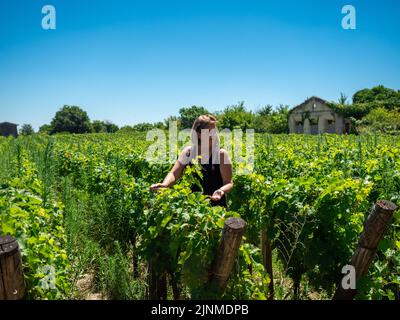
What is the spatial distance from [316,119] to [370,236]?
41.3 metres

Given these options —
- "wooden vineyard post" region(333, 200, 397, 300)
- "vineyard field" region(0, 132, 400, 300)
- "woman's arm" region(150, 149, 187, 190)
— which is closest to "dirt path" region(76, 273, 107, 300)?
"vineyard field" region(0, 132, 400, 300)

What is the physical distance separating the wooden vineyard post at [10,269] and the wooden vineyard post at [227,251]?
1182mm

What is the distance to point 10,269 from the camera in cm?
186

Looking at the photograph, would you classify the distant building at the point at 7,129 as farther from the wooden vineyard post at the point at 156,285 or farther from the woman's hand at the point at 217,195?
the woman's hand at the point at 217,195

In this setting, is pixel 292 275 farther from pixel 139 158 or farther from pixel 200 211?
pixel 139 158

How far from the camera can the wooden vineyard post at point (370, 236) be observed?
93.7 inches

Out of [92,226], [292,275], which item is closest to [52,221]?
[92,226]

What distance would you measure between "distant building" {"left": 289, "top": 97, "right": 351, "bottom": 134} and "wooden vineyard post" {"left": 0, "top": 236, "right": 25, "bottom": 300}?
40.6 meters

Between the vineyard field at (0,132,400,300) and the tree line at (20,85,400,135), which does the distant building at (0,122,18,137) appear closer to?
the tree line at (20,85,400,135)

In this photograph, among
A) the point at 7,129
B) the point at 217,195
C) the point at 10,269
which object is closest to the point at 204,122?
the point at 217,195

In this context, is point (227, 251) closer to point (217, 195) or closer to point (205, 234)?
point (205, 234)

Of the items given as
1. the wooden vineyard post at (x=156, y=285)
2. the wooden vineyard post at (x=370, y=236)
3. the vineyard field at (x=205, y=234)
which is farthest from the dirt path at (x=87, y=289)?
the wooden vineyard post at (x=370, y=236)
